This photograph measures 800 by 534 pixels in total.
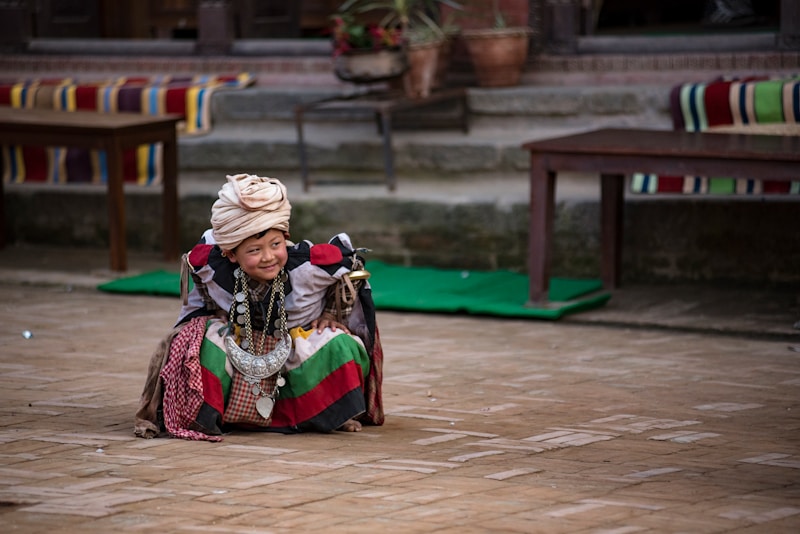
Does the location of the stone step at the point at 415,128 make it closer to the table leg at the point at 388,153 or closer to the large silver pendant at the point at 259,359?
the table leg at the point at 388,153

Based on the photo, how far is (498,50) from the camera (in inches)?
406

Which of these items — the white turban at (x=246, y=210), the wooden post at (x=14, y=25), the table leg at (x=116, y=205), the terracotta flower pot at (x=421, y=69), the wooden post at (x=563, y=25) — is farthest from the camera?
the wooden post at (x=14, y=25)

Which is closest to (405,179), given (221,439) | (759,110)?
(759,110)

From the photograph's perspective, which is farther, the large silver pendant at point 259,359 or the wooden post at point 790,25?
the wooden post at point 790,25

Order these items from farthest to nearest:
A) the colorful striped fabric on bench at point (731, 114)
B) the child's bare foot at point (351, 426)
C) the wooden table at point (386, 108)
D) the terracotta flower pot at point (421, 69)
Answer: the terracotta flower pot at point (421, 69), the wooden table at point (386, 108), the colorful striped fabric on bench at point (731, 114), the child's bare foot at point (351, 426)

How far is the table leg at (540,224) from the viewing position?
813cm

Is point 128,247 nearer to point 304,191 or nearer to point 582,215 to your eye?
point 304,191

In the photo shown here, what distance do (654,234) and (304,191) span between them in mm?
2556

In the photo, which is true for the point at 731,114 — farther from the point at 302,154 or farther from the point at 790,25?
the point at 302,154

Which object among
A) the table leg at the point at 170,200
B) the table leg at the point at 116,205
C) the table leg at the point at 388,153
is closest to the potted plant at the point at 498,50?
the table leg at the point at 388,153

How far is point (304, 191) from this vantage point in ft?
33.5

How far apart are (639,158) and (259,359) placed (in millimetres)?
3209

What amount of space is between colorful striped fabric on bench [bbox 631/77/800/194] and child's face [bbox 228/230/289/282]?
13.3 feet

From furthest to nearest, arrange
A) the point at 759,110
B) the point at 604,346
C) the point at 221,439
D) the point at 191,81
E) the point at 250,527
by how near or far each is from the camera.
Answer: the point at 191,81
the point at 759,110
the point at 604,346
the point at 221,439
the point at 250,527
